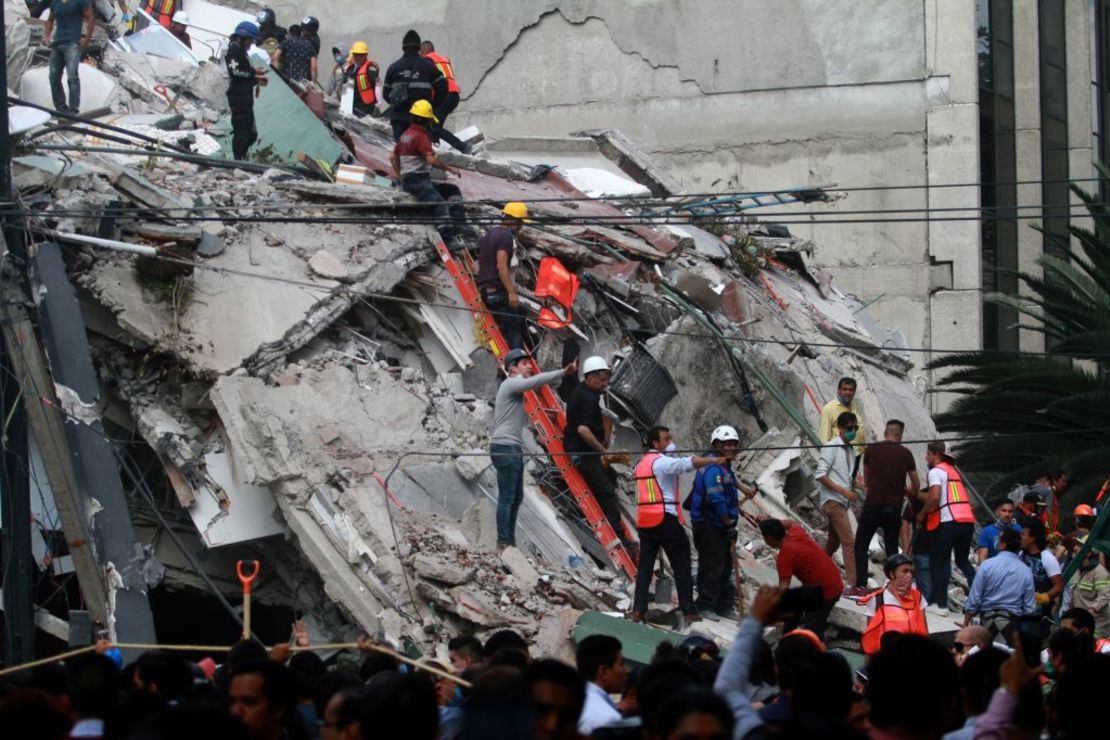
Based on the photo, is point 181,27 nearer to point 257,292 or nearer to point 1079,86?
point 257,292

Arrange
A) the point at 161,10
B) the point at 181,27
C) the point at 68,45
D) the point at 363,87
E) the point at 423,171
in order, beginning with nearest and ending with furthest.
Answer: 1. the point at 423,171
2. the point at 68,45
3. the point at 363,87
4. the point at 181,27
5. the point at 161,10

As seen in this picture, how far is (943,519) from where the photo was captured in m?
12.7

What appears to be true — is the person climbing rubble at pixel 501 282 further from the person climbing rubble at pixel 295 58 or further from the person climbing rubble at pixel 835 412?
the person climbing rubble at pixel 295 58

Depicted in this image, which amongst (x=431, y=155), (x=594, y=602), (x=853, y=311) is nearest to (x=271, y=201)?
(x=431, y=155)

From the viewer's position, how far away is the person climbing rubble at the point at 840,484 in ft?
42.3

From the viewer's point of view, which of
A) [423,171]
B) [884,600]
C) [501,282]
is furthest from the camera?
[423,171]

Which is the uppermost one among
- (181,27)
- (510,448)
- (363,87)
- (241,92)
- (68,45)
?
(181,27)

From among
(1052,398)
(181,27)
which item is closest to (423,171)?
(1052,398)

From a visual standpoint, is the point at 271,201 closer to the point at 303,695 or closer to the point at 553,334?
the point at 553,334

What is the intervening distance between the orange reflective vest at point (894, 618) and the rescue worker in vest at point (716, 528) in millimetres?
1059

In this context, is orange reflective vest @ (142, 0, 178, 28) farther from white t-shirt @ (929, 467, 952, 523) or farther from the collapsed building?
white t-shirt @ (929, 467, 952, 523)

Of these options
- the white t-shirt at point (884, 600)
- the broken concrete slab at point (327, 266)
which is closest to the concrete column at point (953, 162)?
the white t-shirt at point (884, 600)

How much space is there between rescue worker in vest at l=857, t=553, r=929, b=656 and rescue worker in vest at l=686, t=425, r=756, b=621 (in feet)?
3.48

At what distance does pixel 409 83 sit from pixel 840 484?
547cm
